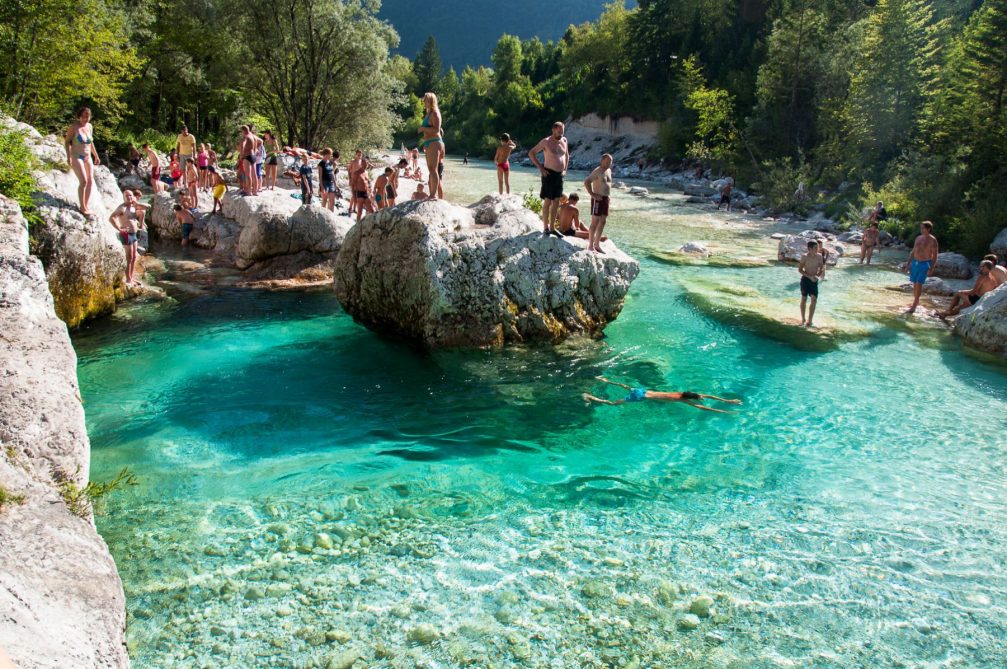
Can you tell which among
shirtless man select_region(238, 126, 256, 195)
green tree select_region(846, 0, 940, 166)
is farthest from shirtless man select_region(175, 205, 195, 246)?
green tree select_region(846, 0, 940, 166)

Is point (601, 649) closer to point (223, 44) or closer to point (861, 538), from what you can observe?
point (861, 538)

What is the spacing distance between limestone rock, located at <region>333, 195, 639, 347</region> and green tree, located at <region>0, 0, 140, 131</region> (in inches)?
685

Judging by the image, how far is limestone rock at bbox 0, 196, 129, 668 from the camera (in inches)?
128

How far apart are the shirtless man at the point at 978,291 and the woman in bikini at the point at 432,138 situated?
1071 centimetres

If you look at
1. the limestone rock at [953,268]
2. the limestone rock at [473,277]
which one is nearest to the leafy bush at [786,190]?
the limestone rock at [953,268]

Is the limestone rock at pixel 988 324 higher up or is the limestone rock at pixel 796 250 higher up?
the limestone rock at pixel 796 250

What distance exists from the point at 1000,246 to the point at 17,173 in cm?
2179

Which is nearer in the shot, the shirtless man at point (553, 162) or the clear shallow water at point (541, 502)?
the clear shallow water at point (541, 502)

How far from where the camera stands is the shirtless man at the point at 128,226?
12506 millimetres

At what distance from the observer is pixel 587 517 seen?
648 cm

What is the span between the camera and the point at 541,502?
6.71m

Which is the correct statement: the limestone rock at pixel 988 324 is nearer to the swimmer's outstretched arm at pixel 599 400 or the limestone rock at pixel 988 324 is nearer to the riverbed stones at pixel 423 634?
the swimmer's outstretched arm at pixel 599 400

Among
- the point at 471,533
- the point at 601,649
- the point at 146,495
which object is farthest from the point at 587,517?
the point at 146,495

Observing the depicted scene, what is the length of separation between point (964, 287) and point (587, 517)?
15.3 m
